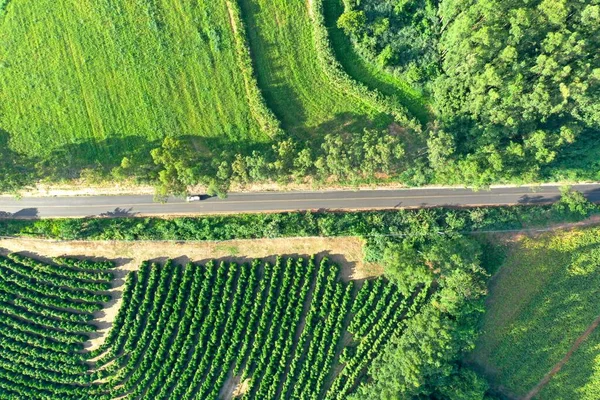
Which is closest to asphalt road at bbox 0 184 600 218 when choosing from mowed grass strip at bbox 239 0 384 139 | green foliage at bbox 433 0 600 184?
green foliage at bbox 433 0 600 184

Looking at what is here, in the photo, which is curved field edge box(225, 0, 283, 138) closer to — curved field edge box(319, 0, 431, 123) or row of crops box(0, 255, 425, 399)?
curved field edge box(319, 0, 431, 123)

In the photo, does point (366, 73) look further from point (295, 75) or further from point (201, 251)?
point (201, 251)

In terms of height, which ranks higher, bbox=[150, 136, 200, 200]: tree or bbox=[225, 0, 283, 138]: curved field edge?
bbox=[225, 0, 283, 138]: curved field edge

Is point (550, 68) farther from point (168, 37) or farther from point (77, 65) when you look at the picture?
point (77, 65)

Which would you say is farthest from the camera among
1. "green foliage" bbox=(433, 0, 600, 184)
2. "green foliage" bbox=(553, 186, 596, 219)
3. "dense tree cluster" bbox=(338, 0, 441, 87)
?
"dense tree cluster" bbox=(338, 0, 441, 87)

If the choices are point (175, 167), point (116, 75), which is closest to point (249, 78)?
point (175, 167)

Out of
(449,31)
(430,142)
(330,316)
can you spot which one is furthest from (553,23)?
(330,316)

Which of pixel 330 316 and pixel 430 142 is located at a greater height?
pixel 430 142
